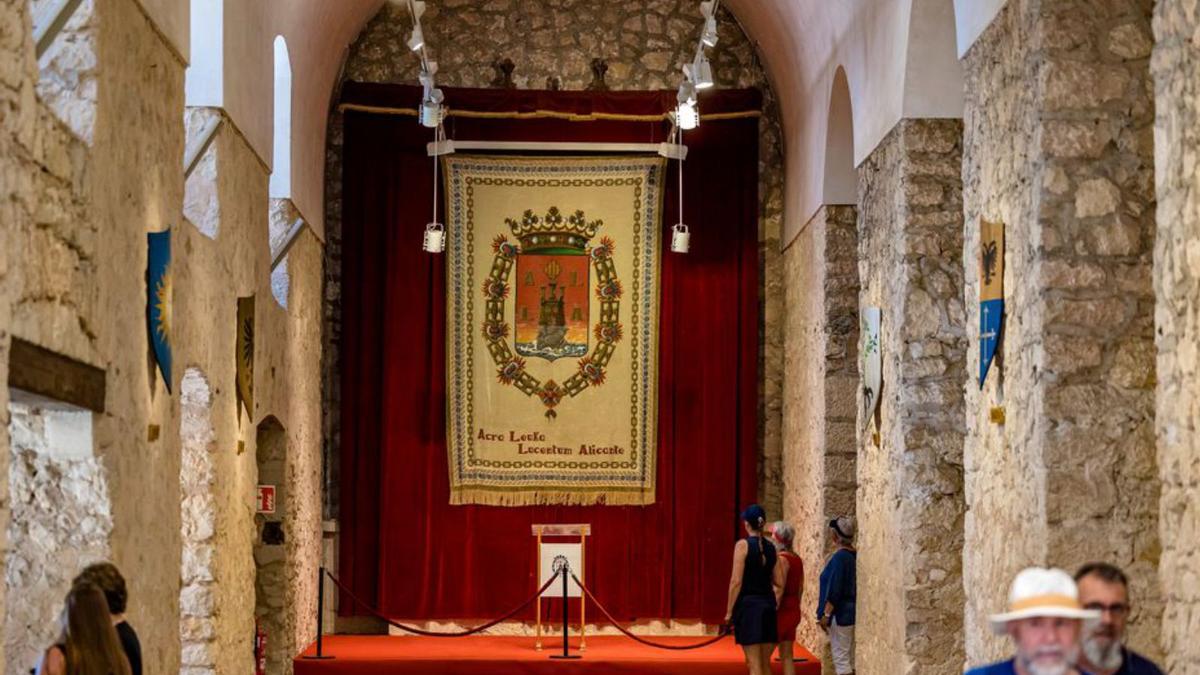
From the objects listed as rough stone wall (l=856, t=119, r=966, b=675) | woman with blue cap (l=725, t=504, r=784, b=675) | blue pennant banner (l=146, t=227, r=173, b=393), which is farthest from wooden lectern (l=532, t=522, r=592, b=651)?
blue pennant banner (l=146, t=227, r=173, b=393)

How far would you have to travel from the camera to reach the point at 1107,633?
4.50 meters

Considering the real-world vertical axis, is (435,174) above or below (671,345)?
above

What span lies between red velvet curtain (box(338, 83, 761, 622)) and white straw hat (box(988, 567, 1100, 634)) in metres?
10.1

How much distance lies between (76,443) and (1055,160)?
388 centimetres

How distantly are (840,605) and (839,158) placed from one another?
311 cm

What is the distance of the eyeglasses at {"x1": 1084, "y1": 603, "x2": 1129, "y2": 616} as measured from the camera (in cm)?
454

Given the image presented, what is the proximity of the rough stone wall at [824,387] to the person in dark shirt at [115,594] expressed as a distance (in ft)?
22.0

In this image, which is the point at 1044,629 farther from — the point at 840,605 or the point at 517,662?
the point at 517,662

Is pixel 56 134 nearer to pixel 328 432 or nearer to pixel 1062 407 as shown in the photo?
pixel 1062 407

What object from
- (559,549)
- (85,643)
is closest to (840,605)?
(559,549)

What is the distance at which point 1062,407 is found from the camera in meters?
6.98

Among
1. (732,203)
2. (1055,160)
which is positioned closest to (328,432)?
(732,203)

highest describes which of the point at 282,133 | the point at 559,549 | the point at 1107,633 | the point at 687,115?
the point at 687,115

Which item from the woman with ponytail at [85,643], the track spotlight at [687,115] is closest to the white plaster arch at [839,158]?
the track spotlight at [687,115]
